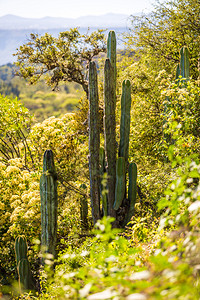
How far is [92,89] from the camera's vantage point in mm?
6344

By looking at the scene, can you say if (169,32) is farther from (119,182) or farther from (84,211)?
(84,211)

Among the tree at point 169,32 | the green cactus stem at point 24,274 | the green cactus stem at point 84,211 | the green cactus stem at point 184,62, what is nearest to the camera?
the green cactus stem at point 24,274

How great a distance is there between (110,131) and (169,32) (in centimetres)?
484

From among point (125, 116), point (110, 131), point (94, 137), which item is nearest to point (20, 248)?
point (94, 137)

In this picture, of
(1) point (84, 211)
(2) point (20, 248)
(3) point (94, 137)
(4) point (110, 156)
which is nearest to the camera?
(2) point (20, 248)

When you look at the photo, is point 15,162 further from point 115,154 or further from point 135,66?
point 135,66

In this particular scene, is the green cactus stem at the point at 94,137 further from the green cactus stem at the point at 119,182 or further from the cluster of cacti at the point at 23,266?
the cluster of cacti at the point at 23,266

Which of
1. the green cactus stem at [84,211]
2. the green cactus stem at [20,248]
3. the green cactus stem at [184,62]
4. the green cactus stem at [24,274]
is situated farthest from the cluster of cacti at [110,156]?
the green cactus stem at [24,274]

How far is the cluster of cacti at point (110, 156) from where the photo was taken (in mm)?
6418

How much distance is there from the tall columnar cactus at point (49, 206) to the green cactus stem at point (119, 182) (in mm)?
1513

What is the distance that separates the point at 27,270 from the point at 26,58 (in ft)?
23.1

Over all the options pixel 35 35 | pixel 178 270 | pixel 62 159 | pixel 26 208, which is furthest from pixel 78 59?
pixel 178 270

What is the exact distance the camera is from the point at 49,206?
251 inches

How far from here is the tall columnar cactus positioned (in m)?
6.30
